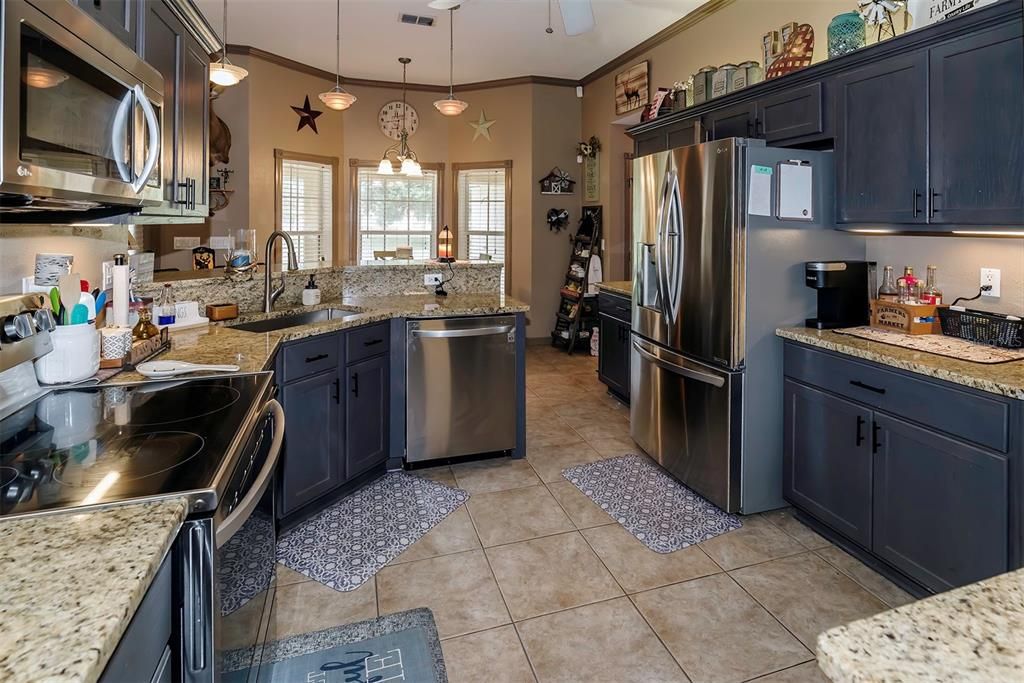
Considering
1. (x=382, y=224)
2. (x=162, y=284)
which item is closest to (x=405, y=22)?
(x=382, y=224)

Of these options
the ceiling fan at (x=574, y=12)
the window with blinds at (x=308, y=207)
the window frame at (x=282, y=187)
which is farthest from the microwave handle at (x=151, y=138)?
the window with blinds at (x=308, y=207)

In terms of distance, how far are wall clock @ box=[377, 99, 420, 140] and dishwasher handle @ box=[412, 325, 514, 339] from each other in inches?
190

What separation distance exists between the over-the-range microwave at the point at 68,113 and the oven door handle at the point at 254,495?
0.66m

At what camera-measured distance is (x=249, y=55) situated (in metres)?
6.12

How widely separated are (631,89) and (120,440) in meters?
5.80

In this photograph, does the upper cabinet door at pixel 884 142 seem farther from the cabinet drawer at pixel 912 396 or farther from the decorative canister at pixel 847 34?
the cabinet drawer at pixel 912 396

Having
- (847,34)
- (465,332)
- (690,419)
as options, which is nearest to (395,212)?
(465,332)

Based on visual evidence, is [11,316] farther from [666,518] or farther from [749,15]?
[749,15]

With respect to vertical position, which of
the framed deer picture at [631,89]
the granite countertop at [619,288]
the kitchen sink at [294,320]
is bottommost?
the kitchen sink at [294,320]

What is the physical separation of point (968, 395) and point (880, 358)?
339mm

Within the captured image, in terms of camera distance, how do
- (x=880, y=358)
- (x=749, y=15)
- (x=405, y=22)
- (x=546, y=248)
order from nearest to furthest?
(x=880, y=358)
(x=749, y=15)
(x=405, y=22)
(x=546, y=248)

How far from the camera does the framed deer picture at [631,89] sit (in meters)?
5.78

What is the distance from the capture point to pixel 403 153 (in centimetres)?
692

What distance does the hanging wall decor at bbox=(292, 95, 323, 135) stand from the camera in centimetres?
672
